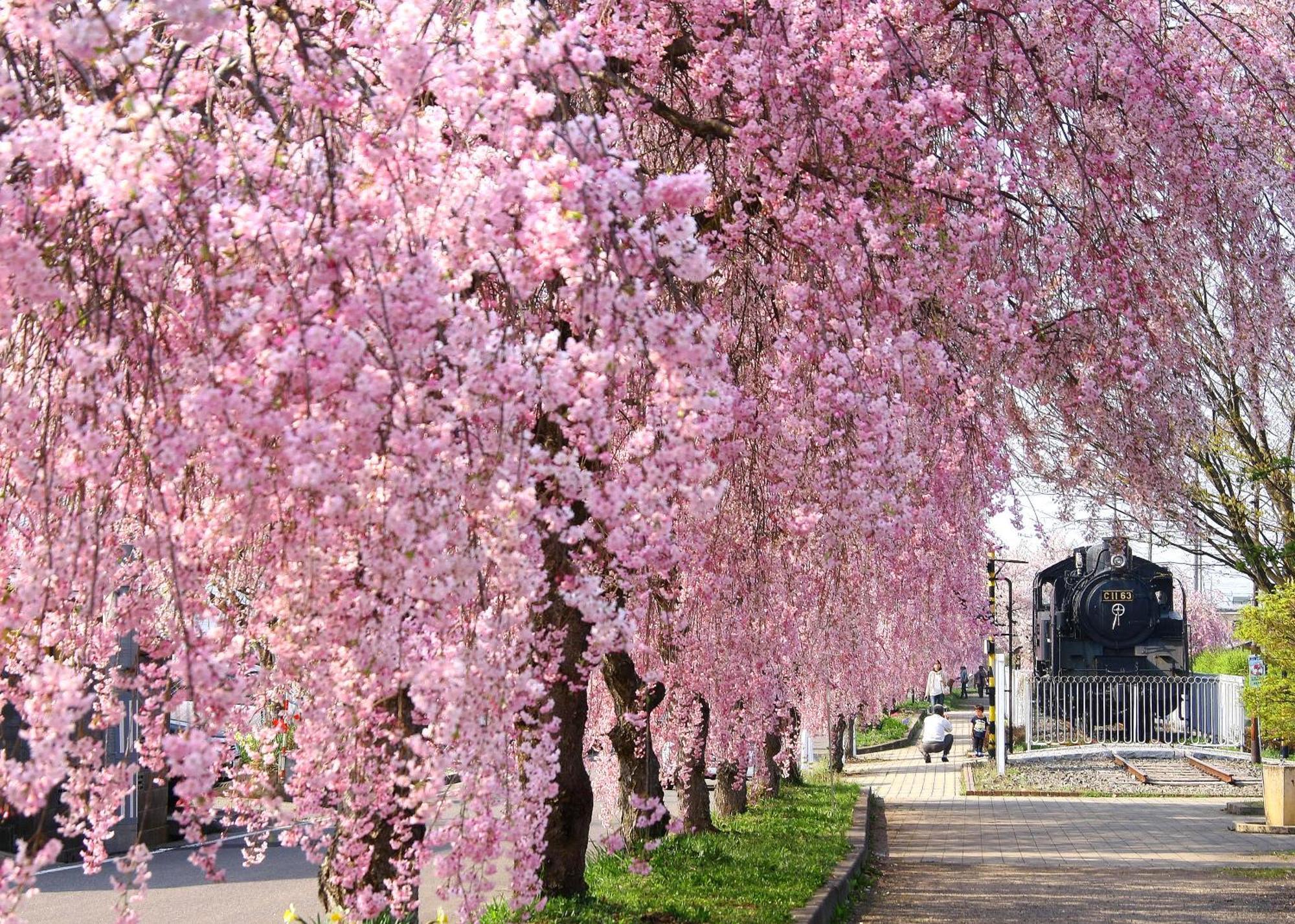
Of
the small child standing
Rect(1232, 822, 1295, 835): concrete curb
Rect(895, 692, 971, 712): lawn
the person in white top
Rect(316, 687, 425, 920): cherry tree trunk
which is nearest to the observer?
Rect(316, 687, 425, 920): cherry tree trunk

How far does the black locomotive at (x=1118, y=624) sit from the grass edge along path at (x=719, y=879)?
43.0ft

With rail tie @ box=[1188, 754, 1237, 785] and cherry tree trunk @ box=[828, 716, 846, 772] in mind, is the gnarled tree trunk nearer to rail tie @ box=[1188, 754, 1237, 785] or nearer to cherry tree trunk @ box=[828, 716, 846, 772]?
cherry tree trunk @ box=[828, 716, 846, 772]

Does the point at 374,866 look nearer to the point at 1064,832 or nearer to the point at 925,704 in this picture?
the point at 1064,832

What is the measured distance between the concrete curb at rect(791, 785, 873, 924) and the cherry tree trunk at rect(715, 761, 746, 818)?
56.9 inches

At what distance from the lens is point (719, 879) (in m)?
11.9

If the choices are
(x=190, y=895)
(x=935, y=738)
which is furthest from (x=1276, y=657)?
(x=935, y=738)

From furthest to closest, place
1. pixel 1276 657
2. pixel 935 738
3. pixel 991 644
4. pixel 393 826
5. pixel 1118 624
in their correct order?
pixel 935 738 < pixel 991 644 < pixel 1118 624 < pixel 1276 657 < pixel 393 826

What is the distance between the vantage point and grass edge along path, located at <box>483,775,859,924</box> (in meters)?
9.46

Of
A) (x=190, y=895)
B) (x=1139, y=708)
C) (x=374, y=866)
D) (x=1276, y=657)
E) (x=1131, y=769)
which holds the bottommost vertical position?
(x=190, y=895)

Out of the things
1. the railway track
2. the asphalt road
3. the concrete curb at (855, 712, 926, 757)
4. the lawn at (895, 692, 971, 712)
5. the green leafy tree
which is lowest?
the asphalt road

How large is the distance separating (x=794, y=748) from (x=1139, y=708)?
896 centimetres

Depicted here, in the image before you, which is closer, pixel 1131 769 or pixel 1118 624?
pixel 1131 769

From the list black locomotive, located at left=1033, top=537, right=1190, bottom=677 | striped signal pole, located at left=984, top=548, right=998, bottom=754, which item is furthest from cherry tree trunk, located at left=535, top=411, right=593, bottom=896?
black locomotive, located at left=1033, top=537, right=1190, bottom=677

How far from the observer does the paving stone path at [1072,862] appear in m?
12.4
